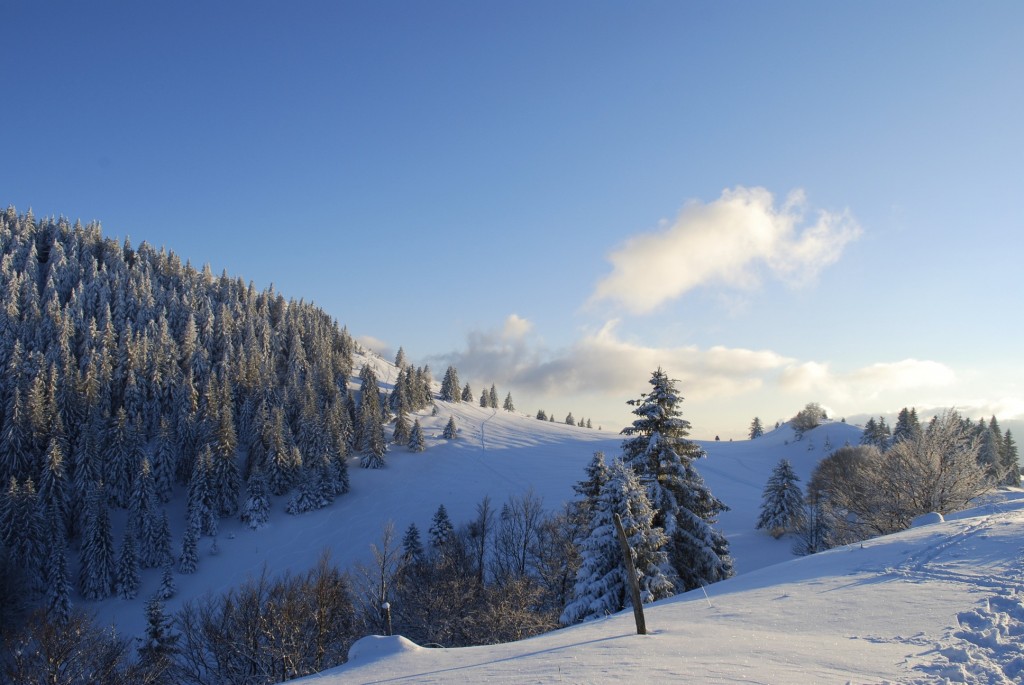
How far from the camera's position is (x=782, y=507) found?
173 ft

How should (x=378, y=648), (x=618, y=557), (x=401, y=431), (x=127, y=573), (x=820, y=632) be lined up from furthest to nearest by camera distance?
(x=401, y=431) < (x=127, y=573) < (x=618, y=557) < (x=378, y=648) < (x=820, y=632)

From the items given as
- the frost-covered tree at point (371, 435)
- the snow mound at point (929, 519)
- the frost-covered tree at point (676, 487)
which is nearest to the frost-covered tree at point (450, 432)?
the frost-covered tree at point (371, 435)

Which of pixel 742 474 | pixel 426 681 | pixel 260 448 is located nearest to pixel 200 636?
pixel 426 681

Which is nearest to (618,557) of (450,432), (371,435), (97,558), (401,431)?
(97,558)

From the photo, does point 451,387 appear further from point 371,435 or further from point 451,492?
point 451,492

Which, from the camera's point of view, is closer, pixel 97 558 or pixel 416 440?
Answer: pixel 97 558

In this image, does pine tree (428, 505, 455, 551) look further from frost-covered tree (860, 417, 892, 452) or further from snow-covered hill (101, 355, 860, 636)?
frost-covered tree (860, 417, 892, 452)

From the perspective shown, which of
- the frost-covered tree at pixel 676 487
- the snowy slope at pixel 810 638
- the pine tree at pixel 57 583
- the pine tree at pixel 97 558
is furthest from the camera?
the pine tree at pixel 97 558

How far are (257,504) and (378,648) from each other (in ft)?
210

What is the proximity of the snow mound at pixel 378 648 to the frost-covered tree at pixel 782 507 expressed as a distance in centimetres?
5277

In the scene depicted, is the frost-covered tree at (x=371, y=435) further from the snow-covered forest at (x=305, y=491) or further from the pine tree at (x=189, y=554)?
the pine tree at (x=189, y=554)

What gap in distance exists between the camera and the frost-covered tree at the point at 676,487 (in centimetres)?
2198

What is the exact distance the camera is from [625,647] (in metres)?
8.18

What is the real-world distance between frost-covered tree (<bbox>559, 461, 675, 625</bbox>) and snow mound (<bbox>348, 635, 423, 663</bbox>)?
10.7 meters
